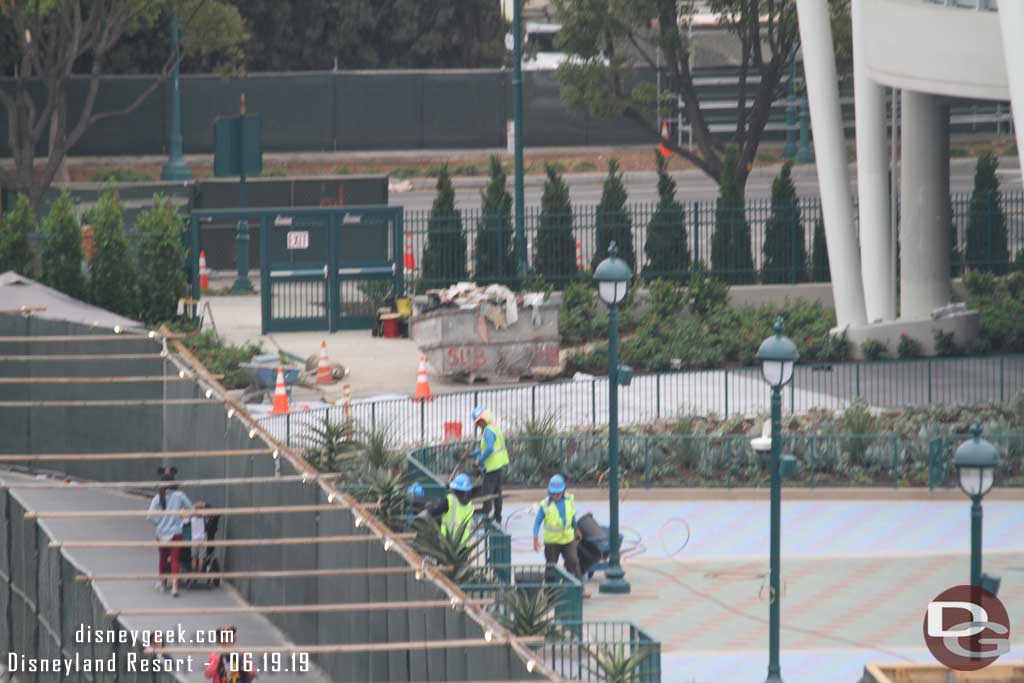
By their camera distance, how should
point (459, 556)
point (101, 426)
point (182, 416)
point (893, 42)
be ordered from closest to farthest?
point (459, 556)
point (182, 416)
point (101, 426)
point (893, 42)

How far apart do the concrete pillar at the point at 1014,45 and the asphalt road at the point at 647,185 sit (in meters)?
22.8

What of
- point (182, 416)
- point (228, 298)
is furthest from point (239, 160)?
point (182, 416)

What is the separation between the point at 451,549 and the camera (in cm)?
1880

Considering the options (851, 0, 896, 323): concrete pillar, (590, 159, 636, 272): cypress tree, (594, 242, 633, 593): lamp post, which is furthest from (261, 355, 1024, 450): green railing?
(590, 159, 636, 272): cypress tree

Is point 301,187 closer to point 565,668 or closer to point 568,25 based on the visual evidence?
point 568,25

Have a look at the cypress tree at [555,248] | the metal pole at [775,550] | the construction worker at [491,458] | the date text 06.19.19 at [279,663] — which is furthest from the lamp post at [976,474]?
the cypress tree at [555,248]

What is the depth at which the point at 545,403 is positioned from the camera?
99.7ft

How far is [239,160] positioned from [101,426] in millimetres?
14665

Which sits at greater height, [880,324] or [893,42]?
[893,42]

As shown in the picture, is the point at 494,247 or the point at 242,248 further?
the point at 242,248

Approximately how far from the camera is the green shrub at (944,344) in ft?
114

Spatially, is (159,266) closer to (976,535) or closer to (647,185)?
(976,535)

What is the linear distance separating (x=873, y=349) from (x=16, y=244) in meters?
14.9

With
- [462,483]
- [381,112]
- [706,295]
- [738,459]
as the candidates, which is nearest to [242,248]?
[706,295]
